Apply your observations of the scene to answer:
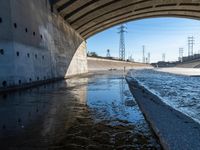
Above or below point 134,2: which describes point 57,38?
below

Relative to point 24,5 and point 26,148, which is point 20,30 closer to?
point 24,5

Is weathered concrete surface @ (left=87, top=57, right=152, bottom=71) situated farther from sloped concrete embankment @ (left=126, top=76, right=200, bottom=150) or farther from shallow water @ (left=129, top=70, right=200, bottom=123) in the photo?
sloped concrete embankment @ (left=126, top=76, right=200, bottom=150)

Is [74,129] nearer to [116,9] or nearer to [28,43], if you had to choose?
[28,43]

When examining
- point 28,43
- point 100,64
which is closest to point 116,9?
point 28,43

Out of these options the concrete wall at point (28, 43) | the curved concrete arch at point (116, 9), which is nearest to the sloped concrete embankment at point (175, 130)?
the concrete wall at point (28, 43)

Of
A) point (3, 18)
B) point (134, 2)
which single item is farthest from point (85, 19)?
point (3, 18)

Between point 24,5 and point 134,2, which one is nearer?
point 24,5

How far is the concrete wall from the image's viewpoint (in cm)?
1436

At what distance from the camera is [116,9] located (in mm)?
38125

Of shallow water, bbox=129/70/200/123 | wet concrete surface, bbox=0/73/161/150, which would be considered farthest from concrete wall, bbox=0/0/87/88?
shallow water, bbox=129/70/200/123

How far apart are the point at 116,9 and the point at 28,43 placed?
23186 mm

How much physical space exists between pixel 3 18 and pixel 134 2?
24.8m

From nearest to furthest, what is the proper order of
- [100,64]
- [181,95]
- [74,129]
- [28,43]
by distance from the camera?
1. [74,129]
2. [181,95]
3. [28,43]
4. [100,64]

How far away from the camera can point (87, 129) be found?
594 centimetres
